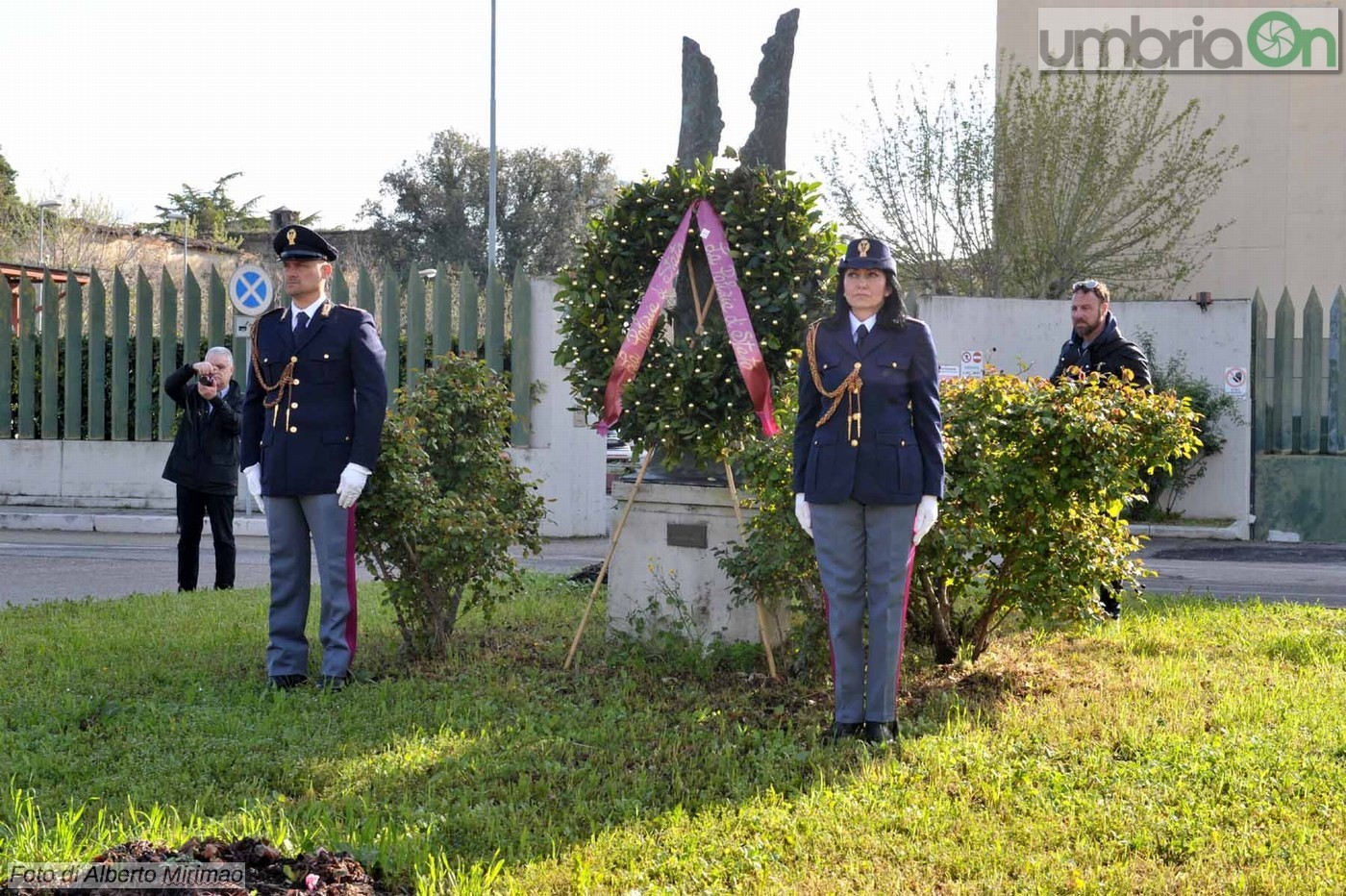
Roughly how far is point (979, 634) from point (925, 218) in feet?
54.0

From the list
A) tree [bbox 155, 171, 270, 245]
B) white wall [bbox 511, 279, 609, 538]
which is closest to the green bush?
white wall [bbox 511, 279, 609, 538]

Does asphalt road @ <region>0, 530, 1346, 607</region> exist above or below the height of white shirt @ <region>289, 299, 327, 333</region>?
below

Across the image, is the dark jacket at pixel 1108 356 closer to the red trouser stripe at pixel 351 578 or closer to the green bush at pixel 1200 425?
the red trouser stripe at pixel 351 578

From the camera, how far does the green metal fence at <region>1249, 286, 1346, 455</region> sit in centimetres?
1641

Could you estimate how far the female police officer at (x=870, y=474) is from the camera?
18.0 feet

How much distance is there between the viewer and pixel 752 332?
6.68 m

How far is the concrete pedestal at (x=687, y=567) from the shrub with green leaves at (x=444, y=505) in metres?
0.59

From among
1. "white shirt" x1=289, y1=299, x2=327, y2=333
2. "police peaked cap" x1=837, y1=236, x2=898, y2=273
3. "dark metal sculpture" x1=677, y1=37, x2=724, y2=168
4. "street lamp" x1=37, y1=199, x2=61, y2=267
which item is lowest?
"white shirt" x1=289, y1=299, x2=327, y2=333

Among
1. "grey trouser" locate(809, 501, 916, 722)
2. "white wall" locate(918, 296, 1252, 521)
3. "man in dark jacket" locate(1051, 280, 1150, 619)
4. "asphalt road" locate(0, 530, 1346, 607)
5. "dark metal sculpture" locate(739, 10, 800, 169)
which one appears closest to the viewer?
"grey trouser" locate(809, 501, 916, 722)

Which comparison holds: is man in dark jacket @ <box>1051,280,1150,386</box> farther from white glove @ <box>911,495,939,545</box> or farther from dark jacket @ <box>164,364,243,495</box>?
dark jacket @ <box>164,364,243,495</box>

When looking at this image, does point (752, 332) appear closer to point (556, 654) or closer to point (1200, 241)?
point (556, 654)

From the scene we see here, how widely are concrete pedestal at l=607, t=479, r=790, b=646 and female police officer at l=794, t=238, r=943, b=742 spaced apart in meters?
1.32

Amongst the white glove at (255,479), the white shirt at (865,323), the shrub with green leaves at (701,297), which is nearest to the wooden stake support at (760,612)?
the shrub with green leaves at (701,297)

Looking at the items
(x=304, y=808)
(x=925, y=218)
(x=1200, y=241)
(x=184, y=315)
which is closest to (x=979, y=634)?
(x=304, y=808)
